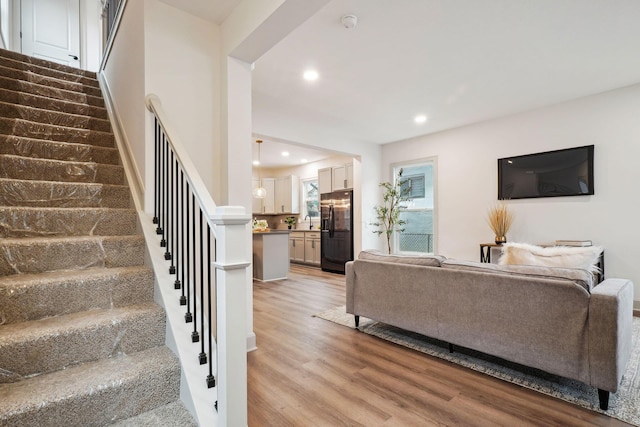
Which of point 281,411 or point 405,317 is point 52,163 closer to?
point 281,411

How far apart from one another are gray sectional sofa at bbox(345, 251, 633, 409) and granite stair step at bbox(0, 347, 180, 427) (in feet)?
6.41

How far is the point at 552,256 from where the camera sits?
2549 mm

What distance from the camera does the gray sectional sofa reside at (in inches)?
71.7

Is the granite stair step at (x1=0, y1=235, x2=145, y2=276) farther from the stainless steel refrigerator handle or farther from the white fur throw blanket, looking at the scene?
the stainless steel refrigerator handle

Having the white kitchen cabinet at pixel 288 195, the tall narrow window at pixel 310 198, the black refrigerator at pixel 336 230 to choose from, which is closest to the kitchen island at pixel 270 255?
the black refrigerator at pixel 336 230

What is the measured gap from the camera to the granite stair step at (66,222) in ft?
6.25

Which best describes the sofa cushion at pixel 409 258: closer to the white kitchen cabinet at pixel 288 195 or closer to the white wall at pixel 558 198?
the white wall at pixel 558 198

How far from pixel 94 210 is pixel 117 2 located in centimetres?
242

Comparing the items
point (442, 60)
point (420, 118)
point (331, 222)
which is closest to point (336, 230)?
point (331, 222)

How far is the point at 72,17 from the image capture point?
5133mm

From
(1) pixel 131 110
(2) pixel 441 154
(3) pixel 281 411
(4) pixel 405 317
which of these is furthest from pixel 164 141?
(2) pixel 441 154

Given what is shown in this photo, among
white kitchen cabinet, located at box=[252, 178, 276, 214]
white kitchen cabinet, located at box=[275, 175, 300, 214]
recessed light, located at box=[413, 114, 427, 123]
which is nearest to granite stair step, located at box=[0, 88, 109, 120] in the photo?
recessed light, located at box=[413, 114, 427, 123]

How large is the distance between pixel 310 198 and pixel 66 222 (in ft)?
21.8

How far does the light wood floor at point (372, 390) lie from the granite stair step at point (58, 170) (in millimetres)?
1892
